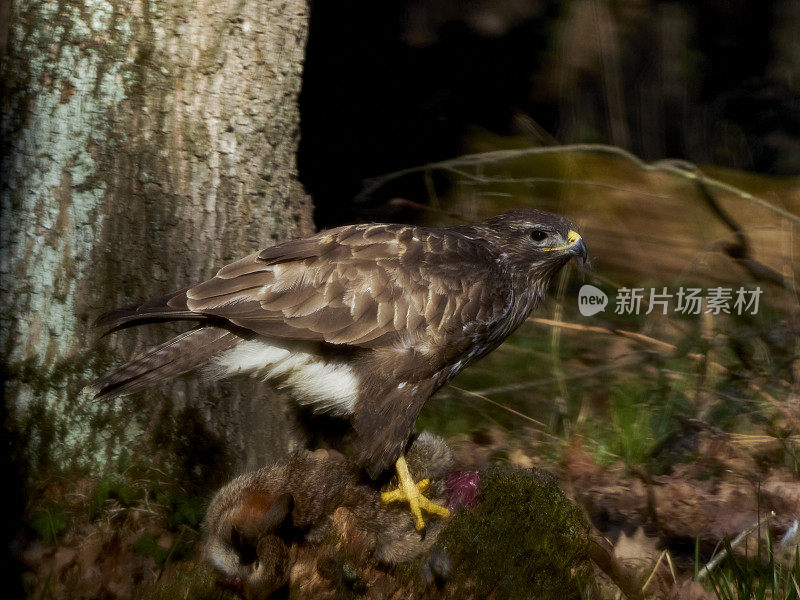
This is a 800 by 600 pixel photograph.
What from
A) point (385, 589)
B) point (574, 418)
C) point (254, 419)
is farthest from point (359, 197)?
point (385, 589)

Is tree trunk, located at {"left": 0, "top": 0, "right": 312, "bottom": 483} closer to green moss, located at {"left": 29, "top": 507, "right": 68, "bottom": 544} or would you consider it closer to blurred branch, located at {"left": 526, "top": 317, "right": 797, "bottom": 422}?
green moss, located at {"left": 29, "top": 507, "right": 68, "bottom": 544}

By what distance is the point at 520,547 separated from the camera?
2.29 meters

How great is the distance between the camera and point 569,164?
5.60m

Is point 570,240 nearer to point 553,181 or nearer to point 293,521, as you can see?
point 293,521

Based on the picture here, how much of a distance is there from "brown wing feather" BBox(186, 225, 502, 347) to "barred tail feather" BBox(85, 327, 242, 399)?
16 centimetres

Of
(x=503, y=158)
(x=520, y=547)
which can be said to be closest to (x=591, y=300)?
(x=503, y=158)

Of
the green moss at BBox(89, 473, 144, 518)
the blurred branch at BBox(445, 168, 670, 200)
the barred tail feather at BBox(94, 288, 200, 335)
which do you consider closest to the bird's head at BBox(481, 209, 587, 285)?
the barred tail feather at BBox(94, 288, 200, 335)

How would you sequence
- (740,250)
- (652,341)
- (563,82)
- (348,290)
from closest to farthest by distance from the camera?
(348,290), (652,341), (740,250), (563,82)

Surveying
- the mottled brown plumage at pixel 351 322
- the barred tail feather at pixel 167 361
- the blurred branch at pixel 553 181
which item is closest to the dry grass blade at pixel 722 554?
the mottled brown plumage at pixel 351 322

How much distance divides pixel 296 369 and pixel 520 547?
100cm

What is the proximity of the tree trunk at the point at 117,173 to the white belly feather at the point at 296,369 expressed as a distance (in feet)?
1.32

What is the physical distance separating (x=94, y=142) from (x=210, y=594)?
1662 mm

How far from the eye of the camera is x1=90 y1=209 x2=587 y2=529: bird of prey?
2.63 m

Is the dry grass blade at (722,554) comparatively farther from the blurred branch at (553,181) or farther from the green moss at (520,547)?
the blurred branch at (553,181)
